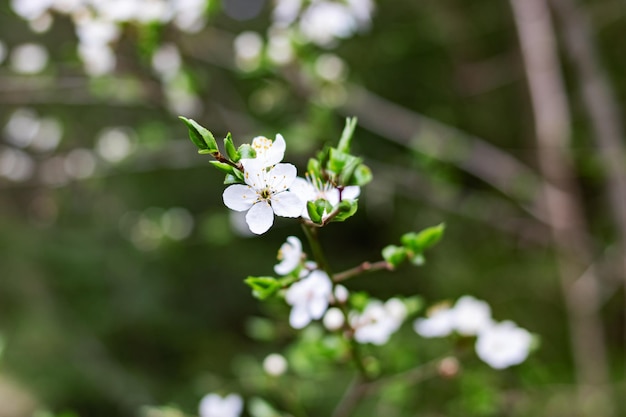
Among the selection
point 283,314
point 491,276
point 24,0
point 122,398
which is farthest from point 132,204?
point 283,314

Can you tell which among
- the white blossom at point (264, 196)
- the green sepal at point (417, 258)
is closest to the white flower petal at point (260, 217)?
the white blossom at point (264, 196)

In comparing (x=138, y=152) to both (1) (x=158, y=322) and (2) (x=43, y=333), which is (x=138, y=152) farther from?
(1) (x=158, y=322)

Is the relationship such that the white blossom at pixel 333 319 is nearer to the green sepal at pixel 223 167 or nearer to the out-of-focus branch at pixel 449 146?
the green sepal at pixel 223 167

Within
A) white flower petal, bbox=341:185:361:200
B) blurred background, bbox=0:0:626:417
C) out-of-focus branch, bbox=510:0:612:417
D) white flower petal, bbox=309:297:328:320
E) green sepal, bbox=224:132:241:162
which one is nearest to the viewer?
green sepal, bbox=224:132:241:162

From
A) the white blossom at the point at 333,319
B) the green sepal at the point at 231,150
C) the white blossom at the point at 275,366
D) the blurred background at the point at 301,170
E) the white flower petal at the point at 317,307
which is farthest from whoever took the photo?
the blurred background at the point at 301,170

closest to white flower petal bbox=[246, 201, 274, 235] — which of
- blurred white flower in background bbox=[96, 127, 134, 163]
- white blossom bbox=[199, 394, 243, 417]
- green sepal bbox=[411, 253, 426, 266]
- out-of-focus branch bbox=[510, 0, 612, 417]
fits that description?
green sepal bbox=[411, 253, 426, 266]

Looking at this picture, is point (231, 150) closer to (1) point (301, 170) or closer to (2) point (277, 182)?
(2) point (277, 182)

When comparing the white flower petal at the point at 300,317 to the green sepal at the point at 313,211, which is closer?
the green sepal at the point at 313,211

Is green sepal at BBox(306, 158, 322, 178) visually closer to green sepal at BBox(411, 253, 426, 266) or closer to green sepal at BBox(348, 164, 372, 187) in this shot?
green sepal at BBox(348, 164, 372, 187)
